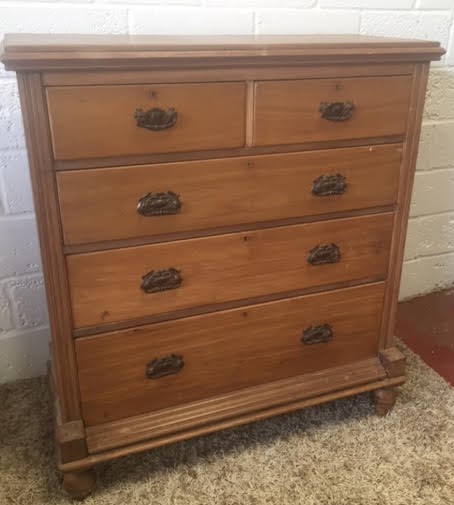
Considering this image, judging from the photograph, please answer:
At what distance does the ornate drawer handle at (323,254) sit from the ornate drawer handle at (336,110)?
32cm

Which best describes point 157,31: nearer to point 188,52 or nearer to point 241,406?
point 188,52

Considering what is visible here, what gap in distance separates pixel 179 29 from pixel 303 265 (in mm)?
767

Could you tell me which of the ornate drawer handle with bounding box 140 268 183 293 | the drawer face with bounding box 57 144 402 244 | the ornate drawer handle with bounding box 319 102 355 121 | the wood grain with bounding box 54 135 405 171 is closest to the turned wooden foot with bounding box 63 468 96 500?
the ornate drawer handle with bounding box 140 268 183 293

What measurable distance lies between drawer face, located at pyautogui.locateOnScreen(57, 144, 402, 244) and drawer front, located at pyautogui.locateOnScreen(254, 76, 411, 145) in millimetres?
44

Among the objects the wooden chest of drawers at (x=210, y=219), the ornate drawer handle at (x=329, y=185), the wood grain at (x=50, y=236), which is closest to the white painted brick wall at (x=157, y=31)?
the wooden chest of drawers at (x=210, y=219)

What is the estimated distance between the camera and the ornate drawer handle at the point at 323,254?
Result: 1.45 m

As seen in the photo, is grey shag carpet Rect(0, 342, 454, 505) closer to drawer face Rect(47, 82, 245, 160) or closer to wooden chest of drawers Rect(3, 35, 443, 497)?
wooden chest of drawers Rect(3, 35, 443, 497)

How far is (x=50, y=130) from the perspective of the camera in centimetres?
112

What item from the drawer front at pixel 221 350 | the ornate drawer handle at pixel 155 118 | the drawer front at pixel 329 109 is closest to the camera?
the ornate drawer handle at pixel 155 118

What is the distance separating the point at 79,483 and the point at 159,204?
0.72m

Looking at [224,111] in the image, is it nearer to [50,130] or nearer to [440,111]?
[50,130]

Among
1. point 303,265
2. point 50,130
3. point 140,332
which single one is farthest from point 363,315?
point 50,130

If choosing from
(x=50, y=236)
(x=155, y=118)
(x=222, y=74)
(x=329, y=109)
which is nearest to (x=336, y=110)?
(x=329, y=109)

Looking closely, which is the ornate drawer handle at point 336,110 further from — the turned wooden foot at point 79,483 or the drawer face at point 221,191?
the turned wooden foot at point 79,483
